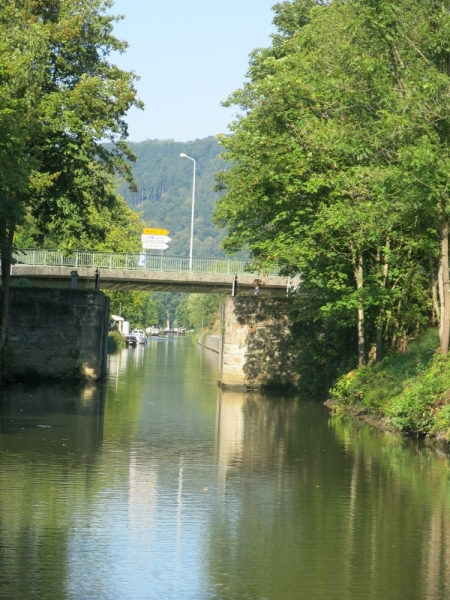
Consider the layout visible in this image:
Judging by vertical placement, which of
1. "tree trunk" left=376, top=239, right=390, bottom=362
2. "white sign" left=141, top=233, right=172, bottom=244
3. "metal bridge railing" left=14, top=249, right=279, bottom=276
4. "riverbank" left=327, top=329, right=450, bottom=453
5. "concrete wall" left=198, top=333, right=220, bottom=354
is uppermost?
"white sign" left=141, top=233, right=172, bottom=244

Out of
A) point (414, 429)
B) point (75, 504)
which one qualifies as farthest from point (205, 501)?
point (414, 429)

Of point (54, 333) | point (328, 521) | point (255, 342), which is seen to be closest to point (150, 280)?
point (255, 342)

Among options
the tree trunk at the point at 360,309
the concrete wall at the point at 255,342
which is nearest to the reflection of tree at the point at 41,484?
the tree trunk at the point at 360,309

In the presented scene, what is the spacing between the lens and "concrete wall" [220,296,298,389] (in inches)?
1666

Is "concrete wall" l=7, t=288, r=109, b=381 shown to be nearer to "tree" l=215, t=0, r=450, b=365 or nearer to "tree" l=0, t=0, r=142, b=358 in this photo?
"tree" l=0, t=0, r=142, b=358

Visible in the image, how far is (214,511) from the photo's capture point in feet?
47.1

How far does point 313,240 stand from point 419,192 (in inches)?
357

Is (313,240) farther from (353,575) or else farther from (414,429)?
(353,575)

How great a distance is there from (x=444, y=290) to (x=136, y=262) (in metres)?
30.2

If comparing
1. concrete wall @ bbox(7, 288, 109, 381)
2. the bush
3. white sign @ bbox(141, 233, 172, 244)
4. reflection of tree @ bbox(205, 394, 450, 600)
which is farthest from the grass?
the bush

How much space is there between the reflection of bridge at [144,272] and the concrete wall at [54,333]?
937 centimetres

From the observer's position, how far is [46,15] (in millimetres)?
38031

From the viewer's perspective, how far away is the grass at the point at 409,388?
76.4 feet

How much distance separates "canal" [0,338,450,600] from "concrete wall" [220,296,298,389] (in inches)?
602
